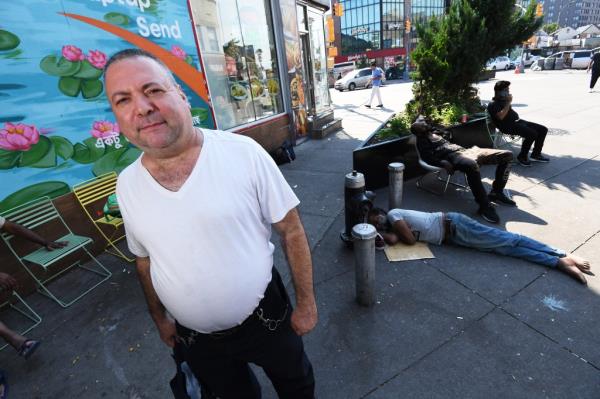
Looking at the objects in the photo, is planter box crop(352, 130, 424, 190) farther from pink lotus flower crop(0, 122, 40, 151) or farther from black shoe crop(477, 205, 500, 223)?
pink lotus flower crop(0, 122, 40, 151)

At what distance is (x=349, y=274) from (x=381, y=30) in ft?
173

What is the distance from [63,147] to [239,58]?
451 cm

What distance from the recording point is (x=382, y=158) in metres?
5.43

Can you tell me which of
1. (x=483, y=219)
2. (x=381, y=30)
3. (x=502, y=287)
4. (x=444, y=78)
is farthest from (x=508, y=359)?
(x=381, y=30)

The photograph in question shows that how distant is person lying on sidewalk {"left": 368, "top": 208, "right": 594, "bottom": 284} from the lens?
324 cm

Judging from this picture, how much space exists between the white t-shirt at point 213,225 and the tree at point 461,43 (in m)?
7.44

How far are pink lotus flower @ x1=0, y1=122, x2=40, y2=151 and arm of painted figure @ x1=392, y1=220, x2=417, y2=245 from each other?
14.4 feet

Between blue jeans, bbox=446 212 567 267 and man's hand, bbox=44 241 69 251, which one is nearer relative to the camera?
blue jeans, bbox=446 212 567 267

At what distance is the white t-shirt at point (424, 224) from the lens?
3.79 m

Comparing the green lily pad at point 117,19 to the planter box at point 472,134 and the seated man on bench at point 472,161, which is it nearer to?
the seated man on bench at point 472,161

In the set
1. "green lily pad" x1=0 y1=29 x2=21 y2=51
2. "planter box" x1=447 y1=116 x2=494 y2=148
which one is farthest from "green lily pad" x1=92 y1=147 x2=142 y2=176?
"planter box" x1=447 y1=116 x2=494 y2=148

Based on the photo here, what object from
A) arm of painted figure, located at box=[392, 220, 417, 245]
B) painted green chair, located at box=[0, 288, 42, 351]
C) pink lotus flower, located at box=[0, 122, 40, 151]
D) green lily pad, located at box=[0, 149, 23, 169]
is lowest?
painted green chair, located at box=[0, 288, 42, 351]

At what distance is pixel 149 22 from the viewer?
517 cm

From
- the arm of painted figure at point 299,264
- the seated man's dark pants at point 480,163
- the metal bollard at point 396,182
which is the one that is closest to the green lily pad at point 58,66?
the arm of painted figure at point 299,264
